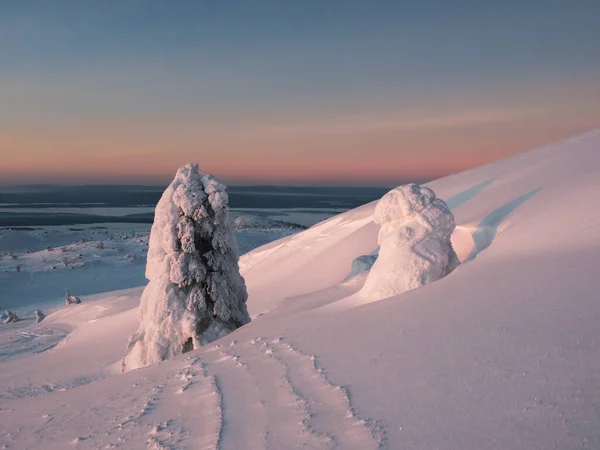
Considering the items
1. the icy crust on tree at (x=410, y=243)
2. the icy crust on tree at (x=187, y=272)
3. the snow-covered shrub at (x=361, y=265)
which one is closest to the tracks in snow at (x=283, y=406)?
the icy crust on tree at (x=410, y=243)

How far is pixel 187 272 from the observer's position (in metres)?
11.0

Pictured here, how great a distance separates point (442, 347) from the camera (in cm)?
541

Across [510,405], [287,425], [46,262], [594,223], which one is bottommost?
[46,262]

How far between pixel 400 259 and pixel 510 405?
18.1ft

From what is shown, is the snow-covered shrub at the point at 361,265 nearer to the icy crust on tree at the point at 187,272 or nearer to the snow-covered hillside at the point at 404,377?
the snow-covered hillside at the point at 404,377

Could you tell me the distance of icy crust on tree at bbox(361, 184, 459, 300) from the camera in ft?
30.6

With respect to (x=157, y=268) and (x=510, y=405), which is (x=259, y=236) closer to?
(x=157, y=268)

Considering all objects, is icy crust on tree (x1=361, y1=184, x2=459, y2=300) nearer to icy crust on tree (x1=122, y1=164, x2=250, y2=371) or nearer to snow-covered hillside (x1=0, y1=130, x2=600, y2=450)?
snow-covered hillside (x1=0, y1=130, x2=600, y2=450)

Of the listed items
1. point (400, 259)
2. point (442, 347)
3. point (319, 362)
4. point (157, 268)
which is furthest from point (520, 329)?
point (157, 268)

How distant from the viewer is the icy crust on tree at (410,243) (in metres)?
9.32

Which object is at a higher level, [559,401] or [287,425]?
[559,401]

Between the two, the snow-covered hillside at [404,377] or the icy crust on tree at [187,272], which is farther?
the icy crust on tree at [187,272]

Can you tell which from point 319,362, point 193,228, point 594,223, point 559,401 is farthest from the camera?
point 193,228

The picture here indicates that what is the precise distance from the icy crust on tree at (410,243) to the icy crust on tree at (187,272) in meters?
3.62
